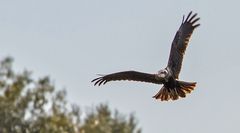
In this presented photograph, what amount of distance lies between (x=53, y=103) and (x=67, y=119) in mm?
1863

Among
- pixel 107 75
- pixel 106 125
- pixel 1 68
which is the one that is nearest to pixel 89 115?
Result: pixel 106 125

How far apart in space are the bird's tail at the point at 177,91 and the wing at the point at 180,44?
525 millimetres

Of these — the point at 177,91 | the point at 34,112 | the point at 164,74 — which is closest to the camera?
the point at 177,91

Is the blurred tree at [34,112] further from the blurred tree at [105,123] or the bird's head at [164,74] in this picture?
the bird's head at [164,74]

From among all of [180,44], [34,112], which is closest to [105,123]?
[34,112]

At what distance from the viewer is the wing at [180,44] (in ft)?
82.4

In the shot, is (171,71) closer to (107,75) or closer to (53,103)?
(107,75)

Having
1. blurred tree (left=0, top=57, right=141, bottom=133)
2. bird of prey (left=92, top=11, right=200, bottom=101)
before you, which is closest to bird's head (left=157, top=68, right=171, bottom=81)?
bird of prey (left=92, top=11, right=200, bottom=101)

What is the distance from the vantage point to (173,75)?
80.8 feet

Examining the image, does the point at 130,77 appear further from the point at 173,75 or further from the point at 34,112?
the point at 34,112

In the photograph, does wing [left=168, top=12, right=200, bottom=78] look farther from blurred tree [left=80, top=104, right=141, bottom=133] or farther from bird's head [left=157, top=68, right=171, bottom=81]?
blurred tree [left=80, top=104, right=141, bottom=133]

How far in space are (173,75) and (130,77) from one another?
3.83 ft

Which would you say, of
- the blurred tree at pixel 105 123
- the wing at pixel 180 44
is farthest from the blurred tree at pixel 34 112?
the wing at pixel 180 44

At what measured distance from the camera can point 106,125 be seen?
68.8m
